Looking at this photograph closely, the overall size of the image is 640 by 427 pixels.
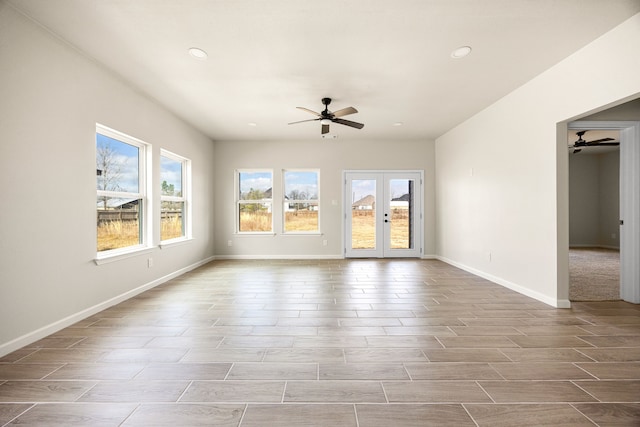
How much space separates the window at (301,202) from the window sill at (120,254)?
3227 millimetres

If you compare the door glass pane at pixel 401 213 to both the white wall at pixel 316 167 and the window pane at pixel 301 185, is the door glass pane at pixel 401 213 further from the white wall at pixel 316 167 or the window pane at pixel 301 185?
the window pane at pixel 301 185

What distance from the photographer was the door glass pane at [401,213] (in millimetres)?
6938

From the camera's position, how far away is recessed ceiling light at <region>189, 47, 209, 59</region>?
117 inches

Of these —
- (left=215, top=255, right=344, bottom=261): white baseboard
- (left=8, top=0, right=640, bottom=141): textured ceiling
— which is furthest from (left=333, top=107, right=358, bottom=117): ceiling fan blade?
(left=215, top=255, right=344, bottom=261): white baseboard

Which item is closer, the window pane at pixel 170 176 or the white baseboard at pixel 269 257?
the window pane at pixel 170 176

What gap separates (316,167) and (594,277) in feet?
17.7

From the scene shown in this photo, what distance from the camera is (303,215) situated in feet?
22.9

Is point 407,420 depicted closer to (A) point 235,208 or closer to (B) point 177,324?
(B) point 177,324

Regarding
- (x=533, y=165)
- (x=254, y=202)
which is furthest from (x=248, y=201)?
(x=533, y=165)

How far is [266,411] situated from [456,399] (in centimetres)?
109

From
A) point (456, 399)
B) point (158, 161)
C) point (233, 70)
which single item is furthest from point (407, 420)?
point (158, 161)

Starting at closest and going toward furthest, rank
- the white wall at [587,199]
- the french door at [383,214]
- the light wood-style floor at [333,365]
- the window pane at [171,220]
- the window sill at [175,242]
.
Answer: the light wood-style floor at [333,365]
the window sill at [175,242]
the window pane at [171,220]
the french door at [383,214]
the white wall at [587,199]

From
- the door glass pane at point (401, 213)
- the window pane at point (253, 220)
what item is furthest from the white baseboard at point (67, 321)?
the door glass pane at point (401, 213)

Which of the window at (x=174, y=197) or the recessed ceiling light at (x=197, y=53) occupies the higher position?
the recessed ceiling light at (x=197, y=53)
